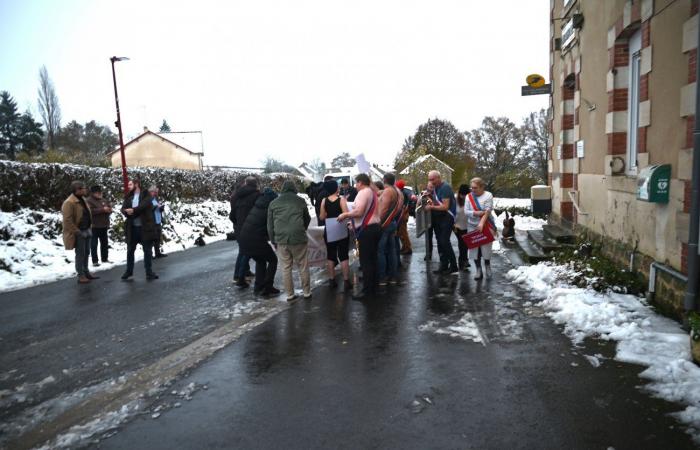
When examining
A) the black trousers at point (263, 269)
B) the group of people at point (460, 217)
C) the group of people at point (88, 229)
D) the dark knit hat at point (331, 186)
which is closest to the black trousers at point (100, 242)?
the group of people at point (88, 229)

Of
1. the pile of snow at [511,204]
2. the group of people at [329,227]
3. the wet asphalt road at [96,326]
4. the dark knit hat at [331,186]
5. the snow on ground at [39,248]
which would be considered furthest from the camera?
the pile of snow at [511,204]

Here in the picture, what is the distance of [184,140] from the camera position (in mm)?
59438

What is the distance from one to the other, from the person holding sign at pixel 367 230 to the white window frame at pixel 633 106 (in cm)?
409

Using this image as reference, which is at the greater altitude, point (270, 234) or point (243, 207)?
point (243, 207)

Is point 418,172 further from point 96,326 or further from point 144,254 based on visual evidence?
point 96,326

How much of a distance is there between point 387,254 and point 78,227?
5.98 metres

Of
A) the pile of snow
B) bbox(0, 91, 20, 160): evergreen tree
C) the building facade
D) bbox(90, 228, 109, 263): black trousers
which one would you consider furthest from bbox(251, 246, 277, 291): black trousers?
bbox(0, 91, 20, 160): evergreen tree

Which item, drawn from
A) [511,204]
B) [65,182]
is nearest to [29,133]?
[65,182]

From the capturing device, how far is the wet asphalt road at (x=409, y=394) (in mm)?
3512

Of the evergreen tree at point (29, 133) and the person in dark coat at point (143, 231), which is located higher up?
the evergreen tree at point (29, 133)

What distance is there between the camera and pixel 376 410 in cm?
393

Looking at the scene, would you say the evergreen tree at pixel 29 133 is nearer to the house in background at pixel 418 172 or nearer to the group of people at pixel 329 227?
the house in background at pixel 418 172

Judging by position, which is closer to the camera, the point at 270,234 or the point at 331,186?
the point at 270,234

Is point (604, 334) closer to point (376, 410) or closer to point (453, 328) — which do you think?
point (453, 328)
